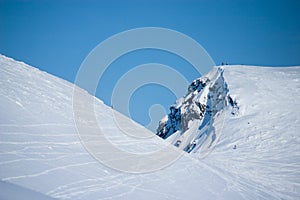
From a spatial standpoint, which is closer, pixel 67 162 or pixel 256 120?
pixel 67 162

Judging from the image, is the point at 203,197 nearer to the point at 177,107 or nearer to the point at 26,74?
the point at 26,74

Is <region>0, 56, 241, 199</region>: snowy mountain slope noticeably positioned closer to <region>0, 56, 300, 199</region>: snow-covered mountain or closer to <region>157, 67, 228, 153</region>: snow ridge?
<region>0, 56, 300, 199</region>: snow-covered mountain

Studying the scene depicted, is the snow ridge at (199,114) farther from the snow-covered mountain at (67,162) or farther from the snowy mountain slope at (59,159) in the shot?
the snowy mountain slope at (59,159)

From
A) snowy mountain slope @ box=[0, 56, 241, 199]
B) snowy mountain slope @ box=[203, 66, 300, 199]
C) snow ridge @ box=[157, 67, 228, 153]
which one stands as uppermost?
snow ridge @ box=[157, 67, 228, 153]

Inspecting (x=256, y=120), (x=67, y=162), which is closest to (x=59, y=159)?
(x=67, y=162)

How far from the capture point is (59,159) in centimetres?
852

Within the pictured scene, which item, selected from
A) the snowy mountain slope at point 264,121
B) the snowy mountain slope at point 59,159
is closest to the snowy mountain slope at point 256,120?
the snowy mountain slope at point 264,121

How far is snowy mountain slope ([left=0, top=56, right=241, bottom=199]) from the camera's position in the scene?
7.34 metres

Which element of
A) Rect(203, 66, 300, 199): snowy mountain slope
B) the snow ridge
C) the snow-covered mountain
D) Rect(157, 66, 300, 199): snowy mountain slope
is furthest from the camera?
the snow ridge

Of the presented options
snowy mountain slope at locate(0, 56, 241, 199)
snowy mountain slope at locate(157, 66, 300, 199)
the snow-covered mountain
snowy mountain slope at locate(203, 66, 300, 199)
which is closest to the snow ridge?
snowy mountain slope at locate(157, 66, 300, 199)

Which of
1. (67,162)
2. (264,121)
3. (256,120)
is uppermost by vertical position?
(256,120)

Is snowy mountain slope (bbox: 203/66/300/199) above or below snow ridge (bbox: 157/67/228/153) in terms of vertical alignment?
below

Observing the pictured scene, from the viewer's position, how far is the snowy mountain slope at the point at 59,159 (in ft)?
24.1

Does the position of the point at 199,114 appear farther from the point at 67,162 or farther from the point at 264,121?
the point at 67,162
